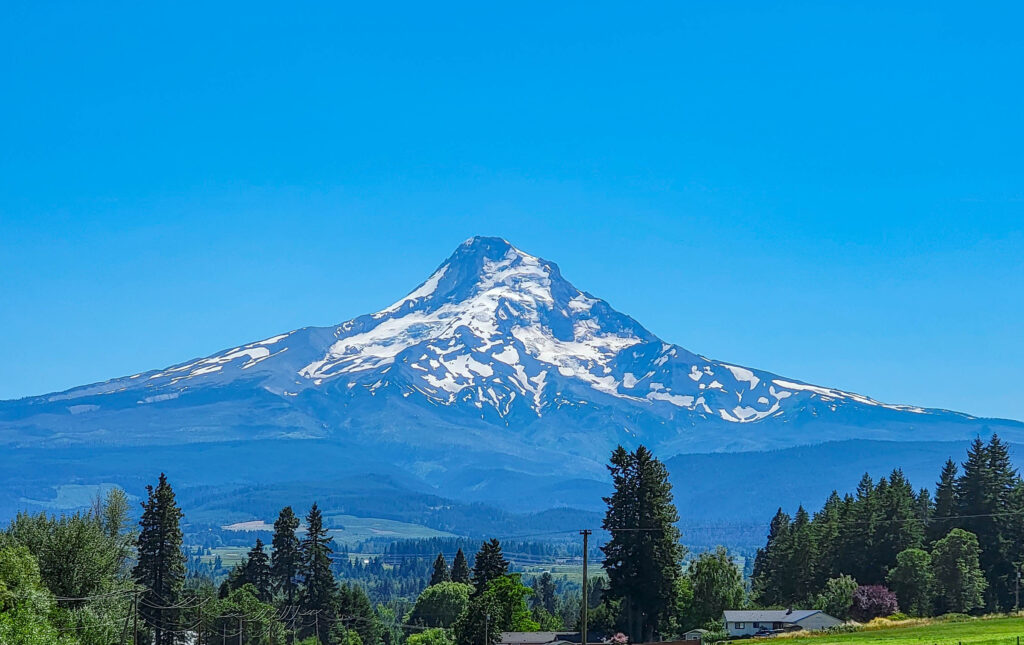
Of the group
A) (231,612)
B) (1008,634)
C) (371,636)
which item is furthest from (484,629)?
(1008,634)

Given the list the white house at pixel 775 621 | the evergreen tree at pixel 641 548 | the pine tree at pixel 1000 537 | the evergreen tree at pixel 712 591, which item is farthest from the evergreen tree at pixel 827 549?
the evergreen tree at pixel 641 548

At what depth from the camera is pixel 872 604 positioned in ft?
387

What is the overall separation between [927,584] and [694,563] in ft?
84.3

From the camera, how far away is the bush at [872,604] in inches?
4594

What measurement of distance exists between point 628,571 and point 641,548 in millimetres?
2181

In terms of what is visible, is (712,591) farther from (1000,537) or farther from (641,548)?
(1000,537)

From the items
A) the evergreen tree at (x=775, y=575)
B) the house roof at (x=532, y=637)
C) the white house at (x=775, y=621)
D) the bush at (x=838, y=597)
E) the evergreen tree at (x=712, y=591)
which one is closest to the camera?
the house roof at (x=532, y=637)

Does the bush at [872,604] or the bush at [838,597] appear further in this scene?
the bush at [838,597]

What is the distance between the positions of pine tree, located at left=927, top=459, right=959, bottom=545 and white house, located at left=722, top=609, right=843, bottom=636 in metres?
13.0

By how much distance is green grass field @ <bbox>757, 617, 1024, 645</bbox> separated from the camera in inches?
3125

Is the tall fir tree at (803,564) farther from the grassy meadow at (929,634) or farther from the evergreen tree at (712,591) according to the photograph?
the grassy meadow at (929,634)

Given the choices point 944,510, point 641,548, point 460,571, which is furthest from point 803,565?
point 460,571

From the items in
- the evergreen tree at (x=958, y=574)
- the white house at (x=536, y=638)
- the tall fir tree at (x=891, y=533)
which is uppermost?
the tall fir tree at (x=891, y=533)

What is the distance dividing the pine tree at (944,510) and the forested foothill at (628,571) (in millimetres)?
178
